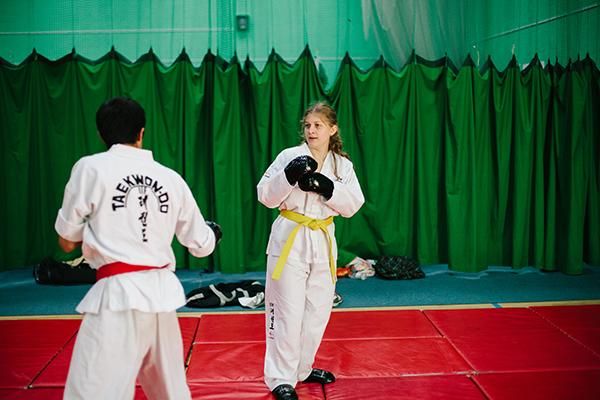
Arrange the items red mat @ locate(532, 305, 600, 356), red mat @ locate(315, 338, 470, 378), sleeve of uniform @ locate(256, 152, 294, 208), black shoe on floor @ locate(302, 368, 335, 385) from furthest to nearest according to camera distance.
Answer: red mat @ locate(532, 305, 600, 356)
red mat @ locate(315, 338, 470, 378)
black shoe on floor @ locate(302, 368, 335, 385)
sleeve of uniform @ locate(256, 152, 294, 208)

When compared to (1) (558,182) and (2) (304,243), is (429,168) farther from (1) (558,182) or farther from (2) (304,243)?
(2) (304,243)

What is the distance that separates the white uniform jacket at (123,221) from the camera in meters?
2.00

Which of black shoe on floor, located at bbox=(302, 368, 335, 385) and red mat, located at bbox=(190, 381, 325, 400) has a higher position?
black shoe on floor, located at bbox=(302, 368, 335, 385)

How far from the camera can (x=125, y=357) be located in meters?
2.01

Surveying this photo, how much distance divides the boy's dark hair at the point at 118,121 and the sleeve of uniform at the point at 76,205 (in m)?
0.15

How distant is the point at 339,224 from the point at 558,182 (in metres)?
2.39

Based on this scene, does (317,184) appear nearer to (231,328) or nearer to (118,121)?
(118,121)

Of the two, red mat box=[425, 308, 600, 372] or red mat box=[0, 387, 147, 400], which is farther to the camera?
red mat box=[425, 308, 600, 372]

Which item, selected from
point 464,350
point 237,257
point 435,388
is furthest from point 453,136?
point 435,388

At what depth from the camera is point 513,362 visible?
135 inches

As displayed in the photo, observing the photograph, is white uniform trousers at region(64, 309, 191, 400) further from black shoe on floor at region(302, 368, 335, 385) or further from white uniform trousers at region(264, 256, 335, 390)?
black shoe on floor at region(302, 368, 335, 385)

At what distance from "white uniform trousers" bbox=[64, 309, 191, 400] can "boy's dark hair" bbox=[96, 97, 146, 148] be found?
608 millimetres

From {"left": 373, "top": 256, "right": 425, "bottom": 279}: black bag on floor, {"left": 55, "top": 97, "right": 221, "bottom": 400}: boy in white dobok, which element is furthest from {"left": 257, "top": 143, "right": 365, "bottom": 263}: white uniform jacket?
{"left": 373, "top": 256, "right": 425, "bottom": 279}: black bag on floor

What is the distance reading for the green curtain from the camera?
19.5 feet
